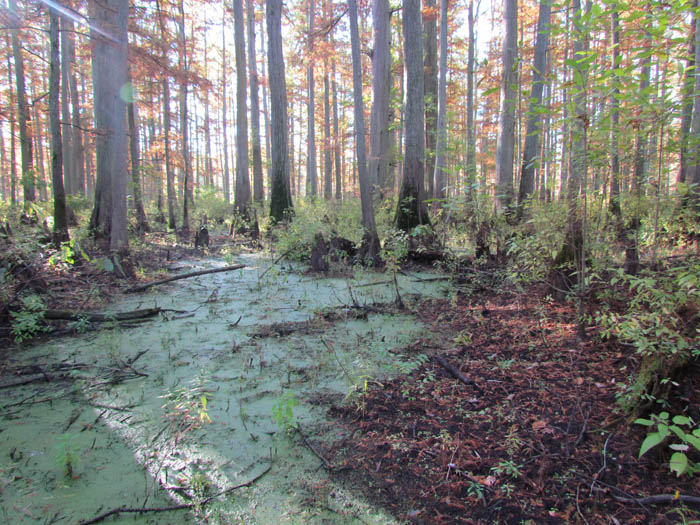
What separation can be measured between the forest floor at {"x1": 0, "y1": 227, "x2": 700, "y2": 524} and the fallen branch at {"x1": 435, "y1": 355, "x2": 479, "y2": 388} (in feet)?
0.04

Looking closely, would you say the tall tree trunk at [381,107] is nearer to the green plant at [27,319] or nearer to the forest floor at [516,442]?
the forest floor at [516,442]

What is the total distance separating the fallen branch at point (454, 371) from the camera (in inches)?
112

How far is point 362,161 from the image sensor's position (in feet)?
23.9

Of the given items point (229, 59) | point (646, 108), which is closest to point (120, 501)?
point (646, 108)

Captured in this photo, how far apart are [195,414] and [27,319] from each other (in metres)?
2.52

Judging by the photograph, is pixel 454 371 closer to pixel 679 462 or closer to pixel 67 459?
pixel 679 462

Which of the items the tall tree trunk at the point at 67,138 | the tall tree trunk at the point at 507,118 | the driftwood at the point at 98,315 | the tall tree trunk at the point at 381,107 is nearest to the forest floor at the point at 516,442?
the driftwood at the point at 98,315

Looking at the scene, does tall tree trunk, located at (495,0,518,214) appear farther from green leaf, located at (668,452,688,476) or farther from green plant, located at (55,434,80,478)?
green plant, located at (55,434,80,478)

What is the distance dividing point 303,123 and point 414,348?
1386 inches

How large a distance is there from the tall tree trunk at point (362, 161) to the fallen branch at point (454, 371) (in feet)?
13.3

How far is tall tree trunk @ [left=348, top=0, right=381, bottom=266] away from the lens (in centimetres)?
710

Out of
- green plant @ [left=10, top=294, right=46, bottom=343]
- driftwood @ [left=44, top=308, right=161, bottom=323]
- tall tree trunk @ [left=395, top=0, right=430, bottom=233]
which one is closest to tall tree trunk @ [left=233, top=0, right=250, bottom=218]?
tall tree trunk @ [left=395, top=0, right=430, bottom=233]

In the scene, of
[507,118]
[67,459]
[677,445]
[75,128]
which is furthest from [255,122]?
[677,445]

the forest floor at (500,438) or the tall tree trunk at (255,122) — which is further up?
the tall tree trunk at (255,122)
